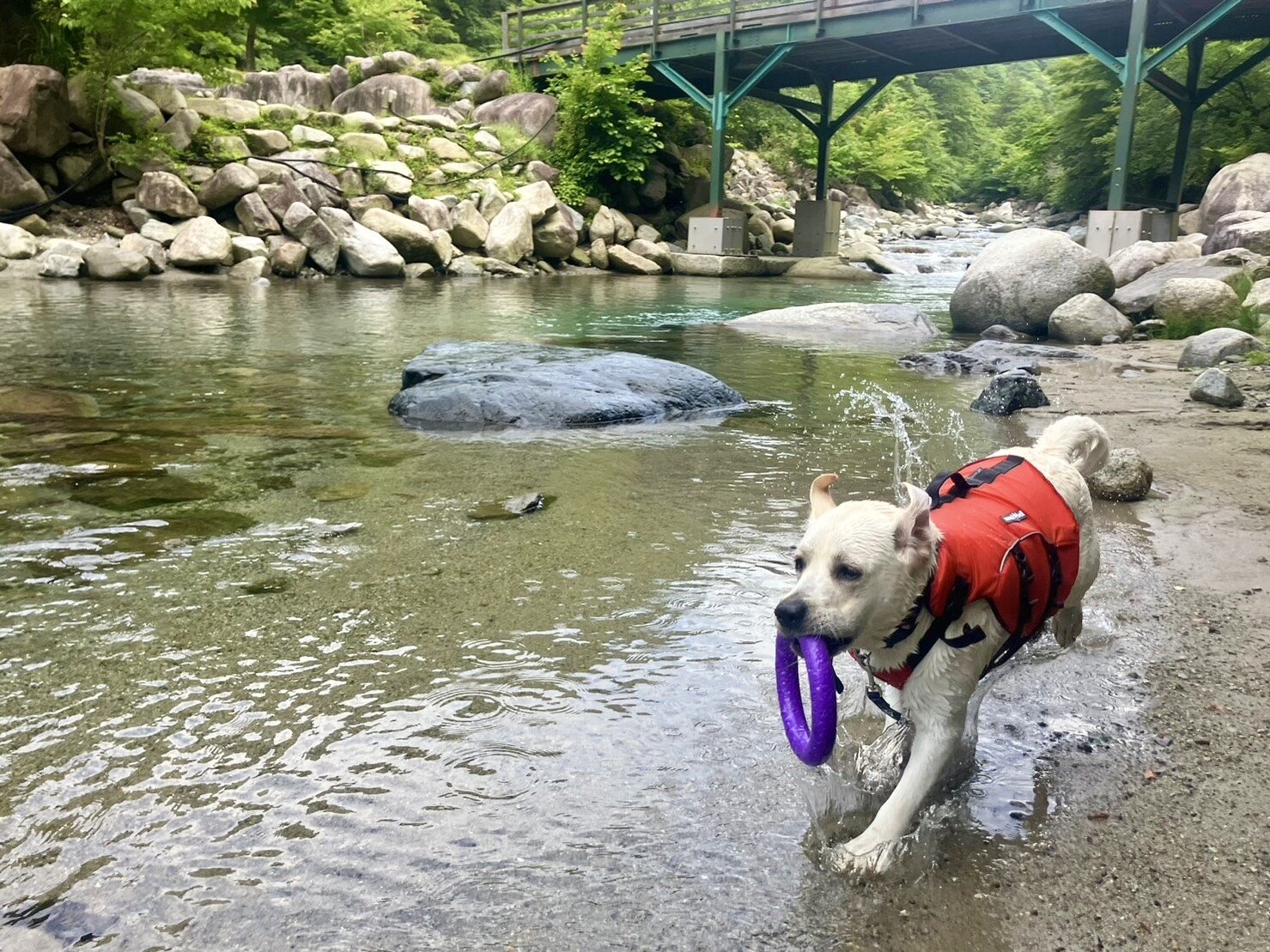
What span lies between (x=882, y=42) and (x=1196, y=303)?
1717 cm

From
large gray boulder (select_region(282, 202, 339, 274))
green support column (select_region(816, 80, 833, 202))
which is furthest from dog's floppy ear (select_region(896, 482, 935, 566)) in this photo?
green support column (select_region(816, 80, 833, 202))

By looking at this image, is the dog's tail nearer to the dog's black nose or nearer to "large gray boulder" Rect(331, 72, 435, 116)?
the dog's black nose

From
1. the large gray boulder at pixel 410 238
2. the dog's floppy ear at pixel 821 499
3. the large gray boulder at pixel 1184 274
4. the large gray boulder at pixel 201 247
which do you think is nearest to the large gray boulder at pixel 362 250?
the large gray boulder at pixel 410 238

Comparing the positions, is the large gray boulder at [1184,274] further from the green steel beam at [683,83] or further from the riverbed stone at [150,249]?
the riverbed stone at [150,249]

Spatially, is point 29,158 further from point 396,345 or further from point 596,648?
point 596,648

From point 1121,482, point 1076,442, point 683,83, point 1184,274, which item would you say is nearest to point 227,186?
point 683,83

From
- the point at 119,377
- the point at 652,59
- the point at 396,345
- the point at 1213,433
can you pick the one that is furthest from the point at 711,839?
the point at 652,59

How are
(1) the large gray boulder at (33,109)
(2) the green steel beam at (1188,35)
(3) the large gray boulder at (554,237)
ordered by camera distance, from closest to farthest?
(2) the green steel beam at (1188,35)
(1) the large gray boulder at (33,109)
(3) the large gray boulder at (554,237)

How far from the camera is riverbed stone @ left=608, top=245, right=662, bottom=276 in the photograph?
91.4 ft

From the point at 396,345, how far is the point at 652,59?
22795 mm

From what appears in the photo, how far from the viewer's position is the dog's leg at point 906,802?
275 centimetres

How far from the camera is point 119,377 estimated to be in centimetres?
977

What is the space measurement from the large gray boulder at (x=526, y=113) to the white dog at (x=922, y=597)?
103 feet

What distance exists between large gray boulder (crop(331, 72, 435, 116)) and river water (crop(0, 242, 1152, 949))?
28.0 metres
